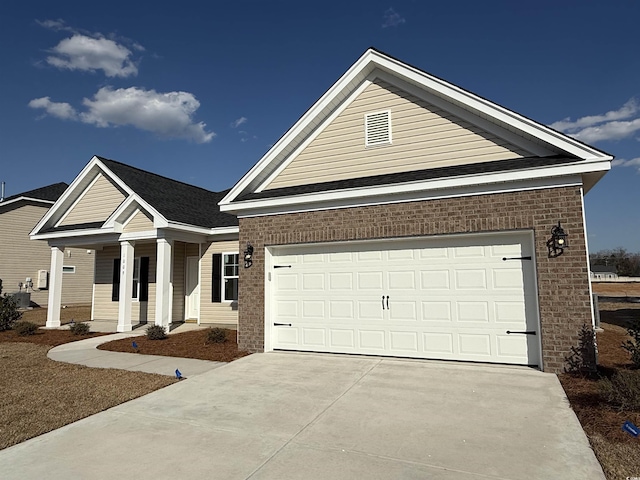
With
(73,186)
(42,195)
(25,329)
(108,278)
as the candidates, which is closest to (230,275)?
(108,278)

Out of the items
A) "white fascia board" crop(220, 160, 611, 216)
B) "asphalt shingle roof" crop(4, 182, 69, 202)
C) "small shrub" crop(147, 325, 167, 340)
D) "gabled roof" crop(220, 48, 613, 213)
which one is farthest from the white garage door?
"asphalt shingle roof" crop(4, 182, 69, 202)

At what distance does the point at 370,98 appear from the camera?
30.4 ft

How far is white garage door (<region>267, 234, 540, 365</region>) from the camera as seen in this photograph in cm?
732

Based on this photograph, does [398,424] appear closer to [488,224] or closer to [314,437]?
[314,437]

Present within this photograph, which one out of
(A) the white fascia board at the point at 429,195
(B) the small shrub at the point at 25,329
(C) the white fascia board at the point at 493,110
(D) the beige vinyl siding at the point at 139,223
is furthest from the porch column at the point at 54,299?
(C) the white fascia board at the point at 493,110

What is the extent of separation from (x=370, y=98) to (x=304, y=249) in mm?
3931

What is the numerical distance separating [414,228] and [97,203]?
12.9 m

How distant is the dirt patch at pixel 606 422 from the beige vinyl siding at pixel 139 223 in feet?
39.7

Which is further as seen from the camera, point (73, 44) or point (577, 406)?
point (73, 44)

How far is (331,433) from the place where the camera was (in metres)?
4.49

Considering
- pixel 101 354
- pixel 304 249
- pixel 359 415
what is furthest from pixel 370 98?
pixel 101 354

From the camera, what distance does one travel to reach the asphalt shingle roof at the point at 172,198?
44.2ft

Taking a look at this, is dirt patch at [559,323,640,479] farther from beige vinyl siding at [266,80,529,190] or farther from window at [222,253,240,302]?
window at [222,253,240,302]

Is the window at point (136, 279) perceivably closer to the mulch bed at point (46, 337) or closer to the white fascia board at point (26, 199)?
the mulch bed at point (46, 337)
